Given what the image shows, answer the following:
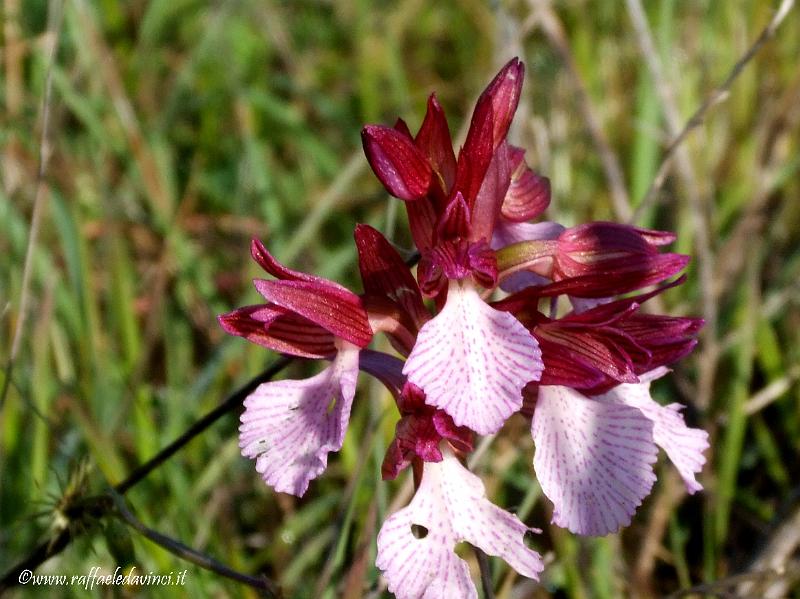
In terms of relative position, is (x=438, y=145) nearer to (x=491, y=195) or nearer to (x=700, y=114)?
(x=491, y=195)

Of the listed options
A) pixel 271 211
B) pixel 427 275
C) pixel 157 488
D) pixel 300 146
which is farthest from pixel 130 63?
pixel 427 275

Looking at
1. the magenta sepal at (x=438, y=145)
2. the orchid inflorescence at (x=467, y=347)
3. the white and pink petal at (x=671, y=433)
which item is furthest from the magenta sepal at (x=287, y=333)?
the white and pink petal at (x=671, y=433)

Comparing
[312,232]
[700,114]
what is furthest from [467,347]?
[312,232]

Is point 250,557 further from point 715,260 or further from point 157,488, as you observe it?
point 715,260

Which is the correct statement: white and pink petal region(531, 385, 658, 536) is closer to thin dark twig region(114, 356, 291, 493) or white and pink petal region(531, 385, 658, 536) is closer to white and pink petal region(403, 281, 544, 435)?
white and pink petal region(403, 281, 544, 435)

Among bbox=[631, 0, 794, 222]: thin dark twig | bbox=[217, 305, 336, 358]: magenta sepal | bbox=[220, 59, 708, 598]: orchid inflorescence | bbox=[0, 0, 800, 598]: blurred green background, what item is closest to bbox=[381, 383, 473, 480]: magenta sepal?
bbox=[220, 59, 708, 598]: orchid inflorescence
